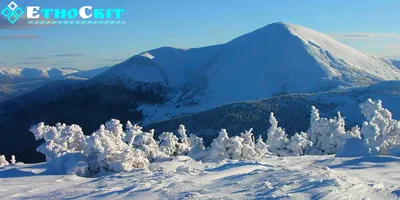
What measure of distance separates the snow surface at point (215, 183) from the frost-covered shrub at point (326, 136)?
22.2 meters

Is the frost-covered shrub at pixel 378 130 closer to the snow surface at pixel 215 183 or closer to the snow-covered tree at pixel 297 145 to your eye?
the snow surface at pixel 215 183

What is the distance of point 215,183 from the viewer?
25.1 metres

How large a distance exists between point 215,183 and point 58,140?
54.0 feet

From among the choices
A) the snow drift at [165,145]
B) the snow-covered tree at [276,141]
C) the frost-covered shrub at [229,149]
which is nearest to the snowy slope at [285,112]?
the snow-covered tree at [276,141]

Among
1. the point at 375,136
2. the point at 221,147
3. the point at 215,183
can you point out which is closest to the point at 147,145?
the point at 221,147

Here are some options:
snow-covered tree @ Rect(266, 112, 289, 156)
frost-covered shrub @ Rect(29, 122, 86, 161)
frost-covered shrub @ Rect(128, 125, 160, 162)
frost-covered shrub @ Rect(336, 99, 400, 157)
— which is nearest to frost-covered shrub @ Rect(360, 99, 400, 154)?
frost-covered shrub @ Rect(336, 99, 400, 157)

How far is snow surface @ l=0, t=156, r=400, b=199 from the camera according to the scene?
882 inches

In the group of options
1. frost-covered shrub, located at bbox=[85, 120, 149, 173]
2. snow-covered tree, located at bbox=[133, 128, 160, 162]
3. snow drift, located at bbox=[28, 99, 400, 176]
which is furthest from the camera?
snow-covered tree, located at bbox=[133, 128, 160, 162]

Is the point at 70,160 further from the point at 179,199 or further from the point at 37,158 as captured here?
the point at 37,158

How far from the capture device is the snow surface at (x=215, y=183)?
882 inches

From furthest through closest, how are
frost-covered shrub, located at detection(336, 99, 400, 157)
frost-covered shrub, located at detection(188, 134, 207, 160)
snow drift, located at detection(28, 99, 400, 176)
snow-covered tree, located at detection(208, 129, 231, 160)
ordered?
frost-covered shrub, located at detection(188, 134, 207, 160) → snow-covered tree, located at detection(208, 129, 231, 160) → frost-covered shrub, located at detection(336, 99, 400, 157) → snow drift, located at detection(28, 99, 400, 176)

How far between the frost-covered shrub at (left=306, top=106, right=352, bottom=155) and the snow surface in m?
22.2

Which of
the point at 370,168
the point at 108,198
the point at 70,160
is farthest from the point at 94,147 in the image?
Result: the point at 370,168

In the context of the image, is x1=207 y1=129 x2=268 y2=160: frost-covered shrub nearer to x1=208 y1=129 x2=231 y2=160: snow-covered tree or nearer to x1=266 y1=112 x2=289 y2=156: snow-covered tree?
x1=208 y1=129 x2=231 y2=160: snow-covered tree
